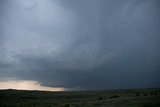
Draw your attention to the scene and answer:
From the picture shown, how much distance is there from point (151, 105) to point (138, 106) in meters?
1.77

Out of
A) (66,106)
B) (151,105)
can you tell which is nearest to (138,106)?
(151,105)

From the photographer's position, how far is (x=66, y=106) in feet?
108

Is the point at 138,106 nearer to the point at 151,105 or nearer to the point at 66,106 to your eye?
the point at 151,105

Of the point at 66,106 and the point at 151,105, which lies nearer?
the point at 151,105

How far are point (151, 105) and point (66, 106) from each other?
42.5 ft

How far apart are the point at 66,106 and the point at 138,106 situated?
11.2 meters

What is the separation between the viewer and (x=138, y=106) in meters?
28.5

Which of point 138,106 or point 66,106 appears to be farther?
point 66,106

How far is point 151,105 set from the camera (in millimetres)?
27688
